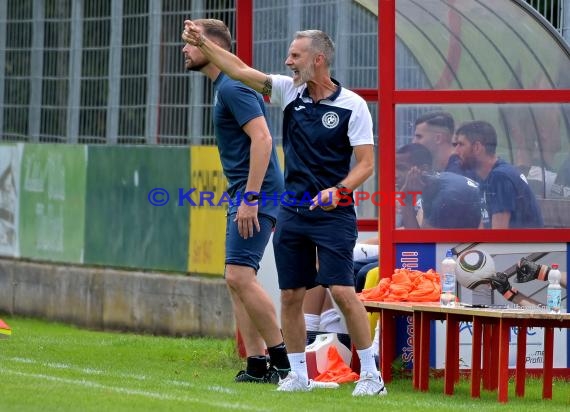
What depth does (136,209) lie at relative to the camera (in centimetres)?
1942

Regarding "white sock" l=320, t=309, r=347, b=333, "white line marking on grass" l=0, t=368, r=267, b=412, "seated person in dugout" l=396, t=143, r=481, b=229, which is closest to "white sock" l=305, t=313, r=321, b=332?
"white sock" l=320, t=309, r=347, b=333

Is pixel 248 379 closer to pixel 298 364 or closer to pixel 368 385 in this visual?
pixel 298 364

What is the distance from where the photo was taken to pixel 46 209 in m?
21.0

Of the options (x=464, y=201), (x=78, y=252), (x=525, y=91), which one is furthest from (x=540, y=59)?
(x=78, y=252)

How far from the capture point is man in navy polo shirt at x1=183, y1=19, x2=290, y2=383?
1018 centimetres

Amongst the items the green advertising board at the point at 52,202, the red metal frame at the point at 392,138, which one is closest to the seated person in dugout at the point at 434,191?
the red metal frame at the point at 392,138

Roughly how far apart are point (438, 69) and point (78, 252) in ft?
30.8

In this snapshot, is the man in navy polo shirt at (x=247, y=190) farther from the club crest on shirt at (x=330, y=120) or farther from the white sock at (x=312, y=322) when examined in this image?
the white sock at (x=312, y=322)

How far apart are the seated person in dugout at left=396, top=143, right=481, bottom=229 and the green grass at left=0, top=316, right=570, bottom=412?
3.77 feet

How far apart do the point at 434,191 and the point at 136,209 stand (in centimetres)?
834

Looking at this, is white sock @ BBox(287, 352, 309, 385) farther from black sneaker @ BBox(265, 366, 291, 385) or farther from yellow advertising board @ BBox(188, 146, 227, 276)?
yellow advertising board @ BBox(188, 146, 227, 276)

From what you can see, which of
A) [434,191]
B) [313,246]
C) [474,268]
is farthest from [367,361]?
[434,191]

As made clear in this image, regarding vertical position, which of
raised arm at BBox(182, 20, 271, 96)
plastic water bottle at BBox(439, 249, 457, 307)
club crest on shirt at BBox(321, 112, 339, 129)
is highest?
Result: raised arm at BBox(182, 20, 271, 96)

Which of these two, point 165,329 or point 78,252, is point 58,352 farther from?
point 78,252
